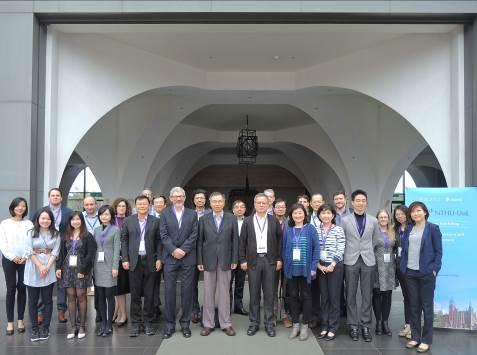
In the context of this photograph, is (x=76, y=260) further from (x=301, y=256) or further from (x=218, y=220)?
(x=301, y=256)

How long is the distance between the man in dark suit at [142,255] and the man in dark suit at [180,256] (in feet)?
0.48

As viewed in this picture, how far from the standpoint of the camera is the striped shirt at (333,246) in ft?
16.1

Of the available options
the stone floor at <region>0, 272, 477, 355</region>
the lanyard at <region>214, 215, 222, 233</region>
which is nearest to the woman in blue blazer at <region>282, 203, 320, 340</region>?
the stone floor at <region>0, 272, 477, 355</region>

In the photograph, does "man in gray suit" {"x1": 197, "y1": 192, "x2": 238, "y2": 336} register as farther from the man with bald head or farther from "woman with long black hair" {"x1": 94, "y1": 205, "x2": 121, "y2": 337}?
the man with bald head

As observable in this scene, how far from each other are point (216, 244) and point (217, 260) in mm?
176

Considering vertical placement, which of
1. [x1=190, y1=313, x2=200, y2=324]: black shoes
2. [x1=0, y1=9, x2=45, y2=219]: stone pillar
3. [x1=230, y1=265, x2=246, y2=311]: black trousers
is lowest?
[x1=190, y1=313, x2=200, y2=324]: black shoes

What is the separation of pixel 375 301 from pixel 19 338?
3905mm

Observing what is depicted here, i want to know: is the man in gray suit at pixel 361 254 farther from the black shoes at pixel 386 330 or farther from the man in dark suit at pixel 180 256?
the man in dark suit at pixel 180 256

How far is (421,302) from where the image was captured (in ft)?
15.6

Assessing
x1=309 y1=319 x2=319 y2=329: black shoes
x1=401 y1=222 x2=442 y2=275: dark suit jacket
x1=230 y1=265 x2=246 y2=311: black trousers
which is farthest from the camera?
x1=230 y1=265 x2=246 y2=311: black trousers

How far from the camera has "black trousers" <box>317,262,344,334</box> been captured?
16.3ft

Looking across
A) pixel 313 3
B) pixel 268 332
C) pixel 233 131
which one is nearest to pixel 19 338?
pixel 268 332

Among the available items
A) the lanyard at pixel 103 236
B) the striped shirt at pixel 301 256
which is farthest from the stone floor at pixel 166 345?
the lanyard at pixel 103 236

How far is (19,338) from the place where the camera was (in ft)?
16.6
